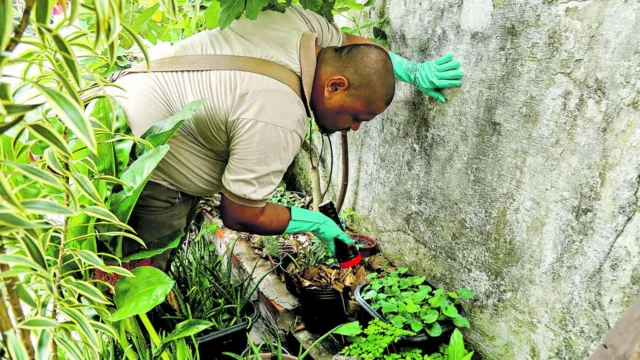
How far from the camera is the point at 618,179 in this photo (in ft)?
4.62

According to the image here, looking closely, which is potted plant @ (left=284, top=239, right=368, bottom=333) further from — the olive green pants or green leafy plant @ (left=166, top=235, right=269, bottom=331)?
the olive green pants

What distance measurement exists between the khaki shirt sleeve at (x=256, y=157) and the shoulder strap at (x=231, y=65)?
214 millimetres

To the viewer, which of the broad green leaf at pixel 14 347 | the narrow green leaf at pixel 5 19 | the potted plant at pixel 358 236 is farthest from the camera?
the potted plant at pixel 358 236

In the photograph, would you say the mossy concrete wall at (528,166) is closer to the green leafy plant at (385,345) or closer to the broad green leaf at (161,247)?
the green leafy plant at (385,345)

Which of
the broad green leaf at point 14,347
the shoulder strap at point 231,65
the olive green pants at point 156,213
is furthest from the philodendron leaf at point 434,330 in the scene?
the broad green leaf at point 14,347

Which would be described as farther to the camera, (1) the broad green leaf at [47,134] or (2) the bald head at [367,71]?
(2) the bald head at [367,71]

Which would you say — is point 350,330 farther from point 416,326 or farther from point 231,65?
point 231,65

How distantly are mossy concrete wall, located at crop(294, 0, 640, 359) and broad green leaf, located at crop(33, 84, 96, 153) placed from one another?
1432mm

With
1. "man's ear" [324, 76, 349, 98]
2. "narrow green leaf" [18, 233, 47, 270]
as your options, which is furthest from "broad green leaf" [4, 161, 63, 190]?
"man's ear" [324, 76, 349, 98]

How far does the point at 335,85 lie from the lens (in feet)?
6.01

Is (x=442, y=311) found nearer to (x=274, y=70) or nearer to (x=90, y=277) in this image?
→ (x=274, y=70)

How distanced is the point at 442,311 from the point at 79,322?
1.39 meters

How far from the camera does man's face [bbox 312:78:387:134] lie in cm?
182

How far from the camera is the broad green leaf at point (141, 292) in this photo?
52.6 inches
